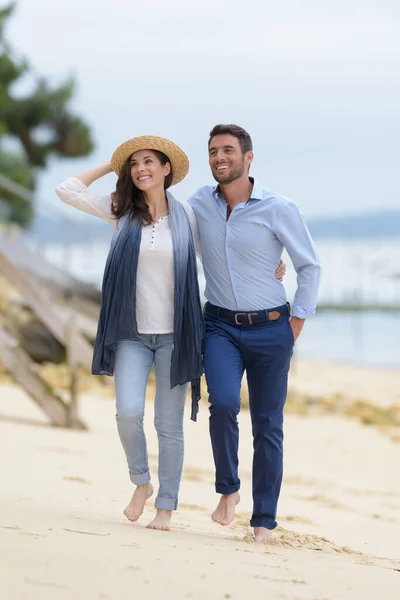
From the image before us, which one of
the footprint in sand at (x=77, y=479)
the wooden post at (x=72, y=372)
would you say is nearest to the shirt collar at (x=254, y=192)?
the footprint in sand at (x=77, y=479)

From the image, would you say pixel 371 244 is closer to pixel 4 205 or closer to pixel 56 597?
pixel 4 205

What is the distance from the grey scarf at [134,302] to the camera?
4.63 meters

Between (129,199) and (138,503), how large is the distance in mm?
1329

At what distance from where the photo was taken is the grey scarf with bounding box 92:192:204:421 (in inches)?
182

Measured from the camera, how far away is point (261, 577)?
376cm

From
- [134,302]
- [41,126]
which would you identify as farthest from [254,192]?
[41,126]

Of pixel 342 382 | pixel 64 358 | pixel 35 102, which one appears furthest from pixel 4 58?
pixel 64 358

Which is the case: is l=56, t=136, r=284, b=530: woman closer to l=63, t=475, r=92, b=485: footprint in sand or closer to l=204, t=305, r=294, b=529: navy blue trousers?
l=204, t=305, r=294, b=529: navy blue trousers

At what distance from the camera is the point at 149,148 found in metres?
4.77

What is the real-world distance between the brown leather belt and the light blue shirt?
23 millimetres

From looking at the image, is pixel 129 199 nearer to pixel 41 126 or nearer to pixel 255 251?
pixel 255 251

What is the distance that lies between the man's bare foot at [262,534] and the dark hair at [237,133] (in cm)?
166

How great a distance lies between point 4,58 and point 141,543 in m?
28.5

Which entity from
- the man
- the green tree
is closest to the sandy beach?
the man
